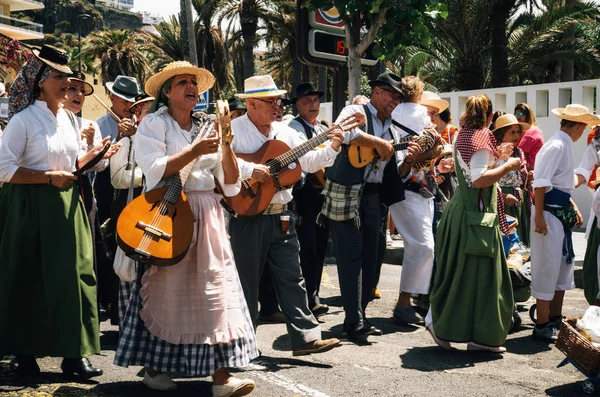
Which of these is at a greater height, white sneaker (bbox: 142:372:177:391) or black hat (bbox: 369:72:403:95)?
black hat (bbox: 369:72:403:95)

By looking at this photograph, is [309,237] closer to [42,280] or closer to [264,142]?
[264,142]

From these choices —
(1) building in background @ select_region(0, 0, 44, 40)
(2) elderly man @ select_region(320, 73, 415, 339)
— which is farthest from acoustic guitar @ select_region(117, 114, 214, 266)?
(1) building in background @ select_region(0, 0, 44, 40)

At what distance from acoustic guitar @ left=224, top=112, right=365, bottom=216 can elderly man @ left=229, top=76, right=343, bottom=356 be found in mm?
54

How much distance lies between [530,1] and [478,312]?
24.4m

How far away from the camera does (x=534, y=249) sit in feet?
25.1

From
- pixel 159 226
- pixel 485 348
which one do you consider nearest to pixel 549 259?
pixel 485 348

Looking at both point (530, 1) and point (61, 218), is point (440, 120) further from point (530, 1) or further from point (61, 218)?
point (530, 1)

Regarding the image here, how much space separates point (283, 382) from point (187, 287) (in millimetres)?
1012

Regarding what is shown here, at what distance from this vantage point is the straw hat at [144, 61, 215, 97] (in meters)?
5.52

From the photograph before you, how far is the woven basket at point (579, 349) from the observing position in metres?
5.72

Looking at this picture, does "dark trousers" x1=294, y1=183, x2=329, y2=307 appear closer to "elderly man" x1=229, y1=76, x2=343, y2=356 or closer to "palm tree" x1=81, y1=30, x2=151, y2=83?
"elderly man" x1=229, y1=76, x2=343, y2=356

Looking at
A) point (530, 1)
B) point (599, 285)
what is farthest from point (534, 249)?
point (530, 1)

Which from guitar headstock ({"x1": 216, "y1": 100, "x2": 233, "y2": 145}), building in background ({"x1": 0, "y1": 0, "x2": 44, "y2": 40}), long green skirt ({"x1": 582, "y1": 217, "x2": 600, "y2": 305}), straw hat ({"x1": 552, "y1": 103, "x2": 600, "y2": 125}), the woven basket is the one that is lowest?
the woven basket

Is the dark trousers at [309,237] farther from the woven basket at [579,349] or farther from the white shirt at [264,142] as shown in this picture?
the woven basket at [579,349]
